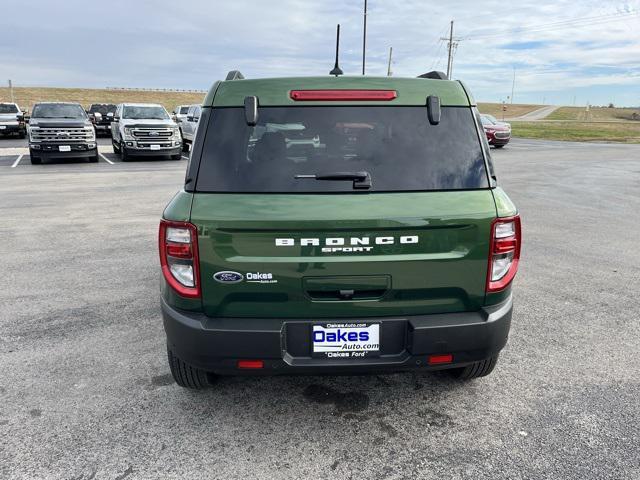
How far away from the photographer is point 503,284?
9.39 feet

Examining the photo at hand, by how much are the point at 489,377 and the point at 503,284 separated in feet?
3.47

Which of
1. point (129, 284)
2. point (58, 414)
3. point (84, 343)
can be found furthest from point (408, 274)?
point (129, 284)

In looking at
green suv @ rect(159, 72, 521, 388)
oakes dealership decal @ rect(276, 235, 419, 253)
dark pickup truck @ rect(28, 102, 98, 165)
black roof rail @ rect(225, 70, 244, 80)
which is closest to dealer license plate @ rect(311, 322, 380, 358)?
green suv @ rect(159, 72, 521, 388)

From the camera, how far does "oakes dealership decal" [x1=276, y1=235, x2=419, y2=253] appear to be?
8.58 feet

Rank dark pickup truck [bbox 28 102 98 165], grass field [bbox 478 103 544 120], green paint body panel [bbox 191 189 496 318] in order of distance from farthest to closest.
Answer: grass field [bbox 478 103 544 120], dark pickup truck [bbox 28 102 98 165], green paint body panel [bbox 191 189 496 318]

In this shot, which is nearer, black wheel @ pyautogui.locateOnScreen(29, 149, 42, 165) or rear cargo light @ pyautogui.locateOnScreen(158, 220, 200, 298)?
rear cargo light @ pyautogui.locateOnScreen(158, 220, 200, 298)

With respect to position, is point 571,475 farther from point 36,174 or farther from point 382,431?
point 36,174

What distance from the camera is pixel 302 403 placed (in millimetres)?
3271

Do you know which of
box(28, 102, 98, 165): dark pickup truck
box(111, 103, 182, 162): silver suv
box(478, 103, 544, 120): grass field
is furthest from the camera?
box(478, 103, 544, 120): grass field

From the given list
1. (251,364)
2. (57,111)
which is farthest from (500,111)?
(251,364)

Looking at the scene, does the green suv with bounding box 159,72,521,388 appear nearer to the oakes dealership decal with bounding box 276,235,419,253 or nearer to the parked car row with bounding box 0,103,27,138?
the oakes dealership decal with bounding box 276,235,419,253

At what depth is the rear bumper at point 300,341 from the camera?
268cm

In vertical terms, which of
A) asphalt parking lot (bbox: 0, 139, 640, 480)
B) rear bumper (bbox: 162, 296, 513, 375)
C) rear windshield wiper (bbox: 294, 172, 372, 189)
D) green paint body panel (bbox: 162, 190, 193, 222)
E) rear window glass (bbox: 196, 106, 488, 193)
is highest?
rear window glass (bbox: 196, 106, 488, 193)

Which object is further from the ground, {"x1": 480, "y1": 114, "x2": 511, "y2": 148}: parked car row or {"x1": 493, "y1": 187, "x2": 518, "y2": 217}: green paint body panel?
{"x1": 493, "y1": 187, "x2": 518, "y2": 217}: green paint body panel
